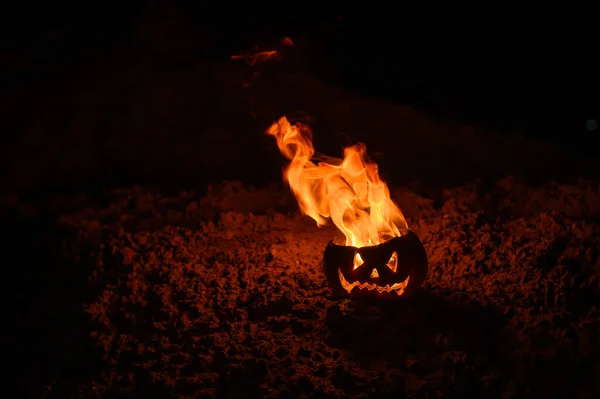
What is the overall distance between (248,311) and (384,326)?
82cm

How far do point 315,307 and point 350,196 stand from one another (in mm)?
754

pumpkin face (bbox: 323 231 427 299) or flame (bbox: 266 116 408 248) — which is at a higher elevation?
flame (bbox: 266 116 408 248)

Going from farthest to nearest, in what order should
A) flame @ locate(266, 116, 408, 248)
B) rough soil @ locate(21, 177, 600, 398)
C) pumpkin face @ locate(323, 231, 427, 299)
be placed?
flame @ locate(266, 116, 408, 248) < pumpkin face @ locate(323, 231, 427, 299) < rough soil @ locate(21, 177, 600, 398)

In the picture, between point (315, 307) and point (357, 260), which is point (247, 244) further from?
point (357, 260)

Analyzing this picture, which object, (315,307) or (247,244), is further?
(247,244)

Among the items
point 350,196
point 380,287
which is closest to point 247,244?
point 350,196

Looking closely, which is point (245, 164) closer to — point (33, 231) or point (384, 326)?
point (33, 231)

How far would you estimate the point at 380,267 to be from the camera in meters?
3.52

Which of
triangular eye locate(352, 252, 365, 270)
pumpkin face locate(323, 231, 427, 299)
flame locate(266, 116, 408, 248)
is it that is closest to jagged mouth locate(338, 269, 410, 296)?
pumpkin face locate(323, 231, 427, 299)

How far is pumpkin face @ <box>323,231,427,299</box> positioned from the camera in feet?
11.6

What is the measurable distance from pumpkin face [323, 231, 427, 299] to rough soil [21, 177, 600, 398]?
0.10 m

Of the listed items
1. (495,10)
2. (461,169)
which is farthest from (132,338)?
(495,10)

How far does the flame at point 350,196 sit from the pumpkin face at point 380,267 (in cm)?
21

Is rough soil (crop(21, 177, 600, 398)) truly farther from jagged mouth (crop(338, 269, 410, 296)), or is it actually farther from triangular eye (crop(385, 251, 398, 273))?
triangular eye (crop(385, 251, 398, 273))
